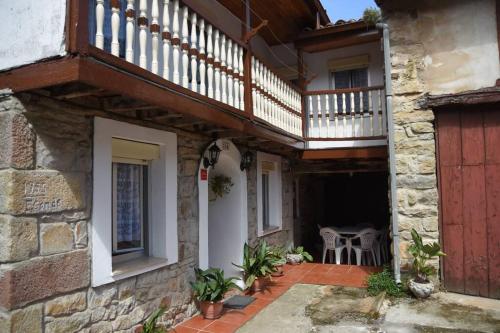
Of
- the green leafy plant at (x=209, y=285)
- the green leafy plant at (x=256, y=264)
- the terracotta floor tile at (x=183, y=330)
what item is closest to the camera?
the terracotta floor tile at (x=183, y=330)

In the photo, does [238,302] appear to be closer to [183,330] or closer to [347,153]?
[183,330]

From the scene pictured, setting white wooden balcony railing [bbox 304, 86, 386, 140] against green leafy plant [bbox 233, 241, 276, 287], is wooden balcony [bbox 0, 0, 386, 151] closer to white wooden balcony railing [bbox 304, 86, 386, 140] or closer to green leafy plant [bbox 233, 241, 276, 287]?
white wooden balcony railing [bbox 304, 86, 386, 140]

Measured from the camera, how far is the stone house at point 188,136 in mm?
2912

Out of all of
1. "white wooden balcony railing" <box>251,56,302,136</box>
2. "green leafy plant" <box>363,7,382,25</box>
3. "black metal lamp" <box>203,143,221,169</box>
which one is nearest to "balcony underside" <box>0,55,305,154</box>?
"black metal lamp" <box>203,143,221,169</box>

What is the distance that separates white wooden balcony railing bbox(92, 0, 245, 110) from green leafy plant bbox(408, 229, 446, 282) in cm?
313

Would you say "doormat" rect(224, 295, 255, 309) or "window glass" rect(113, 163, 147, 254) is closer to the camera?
"window glass" rect(113, 163, 147, 254)

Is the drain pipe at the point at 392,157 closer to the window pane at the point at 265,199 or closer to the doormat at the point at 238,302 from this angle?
the doormat at the point at 238,302

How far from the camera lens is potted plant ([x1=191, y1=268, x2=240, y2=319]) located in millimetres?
4742

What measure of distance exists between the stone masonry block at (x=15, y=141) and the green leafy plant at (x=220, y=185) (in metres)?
3.35

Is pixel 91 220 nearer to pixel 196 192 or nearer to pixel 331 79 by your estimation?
pixel 196 192

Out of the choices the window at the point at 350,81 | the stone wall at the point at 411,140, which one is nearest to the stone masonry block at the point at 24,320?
the stone wall at the point at 411,140

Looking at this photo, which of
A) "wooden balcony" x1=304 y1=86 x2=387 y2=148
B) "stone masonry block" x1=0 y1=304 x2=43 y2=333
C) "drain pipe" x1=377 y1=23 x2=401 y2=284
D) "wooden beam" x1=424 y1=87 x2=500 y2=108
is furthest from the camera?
"wooden balcony" x1=304 y1=86 x2=387 y2=148

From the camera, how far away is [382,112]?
279 inches

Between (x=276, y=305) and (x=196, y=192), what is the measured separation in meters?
1.94
